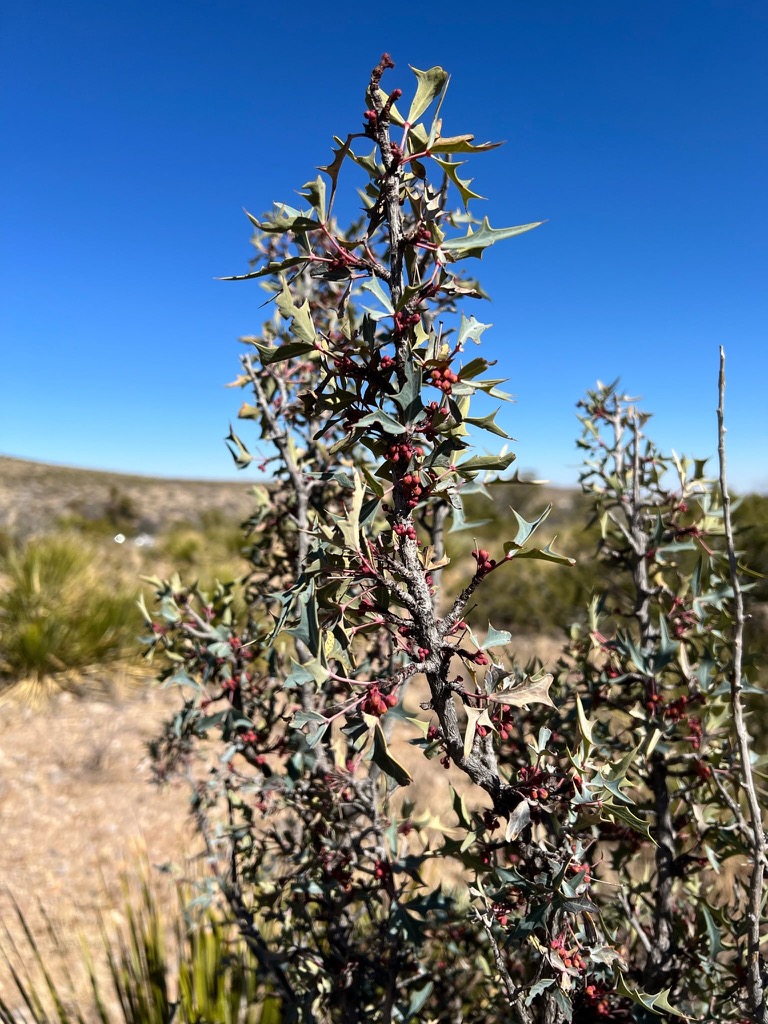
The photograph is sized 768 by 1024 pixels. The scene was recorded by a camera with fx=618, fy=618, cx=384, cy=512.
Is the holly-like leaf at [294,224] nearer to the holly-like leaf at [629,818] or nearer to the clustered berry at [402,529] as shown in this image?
the clustered berry at [402,529]

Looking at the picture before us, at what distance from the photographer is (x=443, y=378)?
29.9 inches

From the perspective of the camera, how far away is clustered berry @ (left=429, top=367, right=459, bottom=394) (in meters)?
0.76

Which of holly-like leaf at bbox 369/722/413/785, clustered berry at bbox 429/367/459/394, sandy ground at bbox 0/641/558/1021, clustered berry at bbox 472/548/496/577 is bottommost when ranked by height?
sandy ground at bbox 0/641/558/1021

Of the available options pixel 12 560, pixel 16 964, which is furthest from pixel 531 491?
pixel 16 964

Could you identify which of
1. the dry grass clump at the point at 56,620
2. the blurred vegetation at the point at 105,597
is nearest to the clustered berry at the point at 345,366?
the blurred vegetation at the point at 105,597

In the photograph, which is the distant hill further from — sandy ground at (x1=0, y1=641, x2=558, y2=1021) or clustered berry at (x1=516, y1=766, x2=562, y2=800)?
clustered berry at (x1=516, y1=766, x2=562, y2=800)

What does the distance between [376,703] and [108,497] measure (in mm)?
27602

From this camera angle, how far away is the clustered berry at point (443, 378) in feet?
2.48

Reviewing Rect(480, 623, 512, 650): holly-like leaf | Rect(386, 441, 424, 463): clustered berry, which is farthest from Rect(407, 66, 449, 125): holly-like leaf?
Rect(480, 623, 512, 650): holly-like leaf

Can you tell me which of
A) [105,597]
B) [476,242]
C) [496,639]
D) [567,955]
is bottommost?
[105,597]

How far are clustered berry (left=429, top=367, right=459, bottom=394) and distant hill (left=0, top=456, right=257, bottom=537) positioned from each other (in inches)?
495

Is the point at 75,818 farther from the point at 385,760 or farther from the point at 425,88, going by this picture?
the point at 425,88

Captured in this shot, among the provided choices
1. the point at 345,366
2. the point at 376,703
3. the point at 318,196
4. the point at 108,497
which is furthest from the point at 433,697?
the point at 108,497

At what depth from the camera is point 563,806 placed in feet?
2.95
